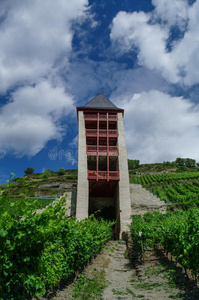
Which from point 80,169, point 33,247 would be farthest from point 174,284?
point 80,169

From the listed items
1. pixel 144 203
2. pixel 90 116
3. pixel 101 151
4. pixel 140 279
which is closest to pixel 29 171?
pixel 90 116

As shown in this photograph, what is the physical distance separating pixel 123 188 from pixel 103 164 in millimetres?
5703

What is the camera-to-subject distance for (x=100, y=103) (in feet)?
77.3

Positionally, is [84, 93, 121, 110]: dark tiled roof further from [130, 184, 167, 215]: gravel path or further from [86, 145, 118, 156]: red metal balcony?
[130, 184, 167, 215]: gravel path

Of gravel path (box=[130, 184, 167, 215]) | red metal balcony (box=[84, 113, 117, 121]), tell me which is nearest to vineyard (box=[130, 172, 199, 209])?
gravel path (box=[130, 184, 167, 215])

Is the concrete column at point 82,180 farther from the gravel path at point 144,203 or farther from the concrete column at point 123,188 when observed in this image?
the gravel path at point 144,203

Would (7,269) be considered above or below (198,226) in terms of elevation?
below

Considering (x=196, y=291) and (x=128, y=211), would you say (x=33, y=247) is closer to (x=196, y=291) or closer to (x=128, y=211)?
(x=196, y=291)

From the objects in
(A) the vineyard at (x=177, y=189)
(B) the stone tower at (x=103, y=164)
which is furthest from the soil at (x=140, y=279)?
(A) the vineyard at (x=177, y=189)

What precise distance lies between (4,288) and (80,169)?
16.2 metres

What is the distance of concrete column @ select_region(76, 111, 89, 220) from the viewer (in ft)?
56.9

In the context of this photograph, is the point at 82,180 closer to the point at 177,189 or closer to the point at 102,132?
the point at 102,132

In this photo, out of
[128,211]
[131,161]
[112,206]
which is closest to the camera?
[128,211]

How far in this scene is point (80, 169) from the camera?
18703mm
